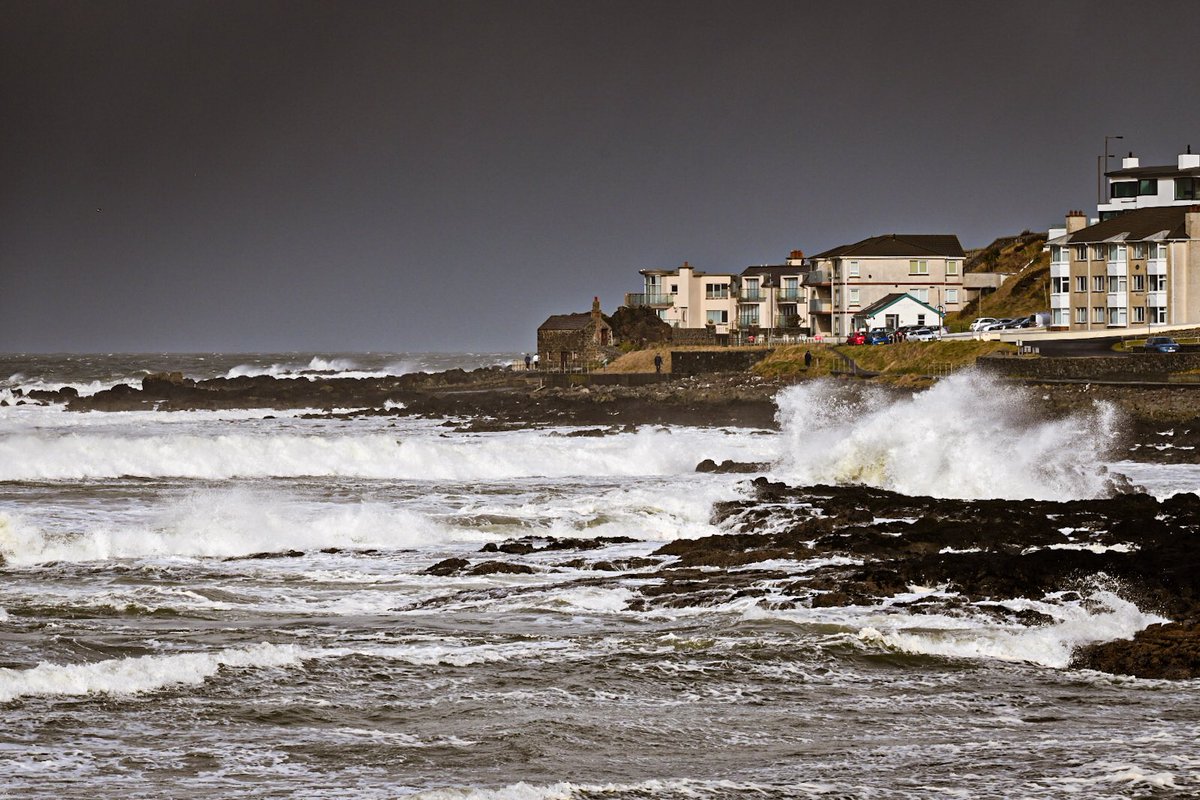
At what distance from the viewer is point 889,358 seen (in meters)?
58.1

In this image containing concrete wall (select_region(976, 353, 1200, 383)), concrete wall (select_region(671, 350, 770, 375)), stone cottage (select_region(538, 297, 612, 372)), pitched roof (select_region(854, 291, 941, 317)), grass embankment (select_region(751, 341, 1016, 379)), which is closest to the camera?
concrete wall (select_region(976, 353, 1200, 383))

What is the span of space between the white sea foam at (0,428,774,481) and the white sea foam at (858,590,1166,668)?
1941cm

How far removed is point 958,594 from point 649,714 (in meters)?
5.78

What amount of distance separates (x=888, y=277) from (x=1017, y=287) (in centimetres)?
725

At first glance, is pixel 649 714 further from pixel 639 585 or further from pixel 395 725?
pixel 639 585

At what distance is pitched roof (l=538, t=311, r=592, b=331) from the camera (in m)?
82.4

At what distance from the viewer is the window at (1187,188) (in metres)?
74.5

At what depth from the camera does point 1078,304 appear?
6712cm

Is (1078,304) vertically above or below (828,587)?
above

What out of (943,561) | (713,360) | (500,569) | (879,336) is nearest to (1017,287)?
(879,336)

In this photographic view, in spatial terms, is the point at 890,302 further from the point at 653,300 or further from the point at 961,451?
the point at 961,451

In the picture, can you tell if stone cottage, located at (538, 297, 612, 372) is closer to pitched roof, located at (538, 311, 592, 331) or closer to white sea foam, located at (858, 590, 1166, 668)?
pitched roof, located at (538, 311, 592, 331)

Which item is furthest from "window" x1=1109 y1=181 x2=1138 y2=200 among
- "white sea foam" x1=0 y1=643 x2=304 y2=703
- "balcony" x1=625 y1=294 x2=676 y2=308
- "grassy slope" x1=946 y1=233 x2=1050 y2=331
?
"white sea foam" x1=0 y1=643 x2=304 y2=703

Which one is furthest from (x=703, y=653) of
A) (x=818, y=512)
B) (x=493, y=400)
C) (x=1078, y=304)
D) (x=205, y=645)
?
(x=1078, y=304)
